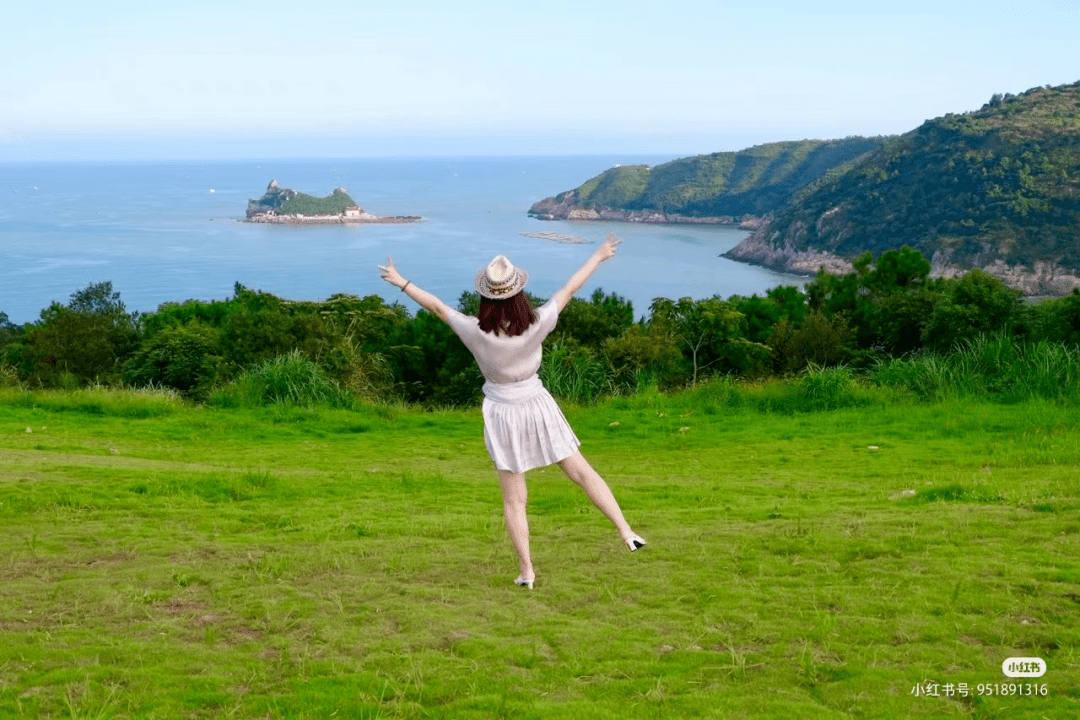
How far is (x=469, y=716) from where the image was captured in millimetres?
3377

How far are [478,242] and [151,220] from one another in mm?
81152

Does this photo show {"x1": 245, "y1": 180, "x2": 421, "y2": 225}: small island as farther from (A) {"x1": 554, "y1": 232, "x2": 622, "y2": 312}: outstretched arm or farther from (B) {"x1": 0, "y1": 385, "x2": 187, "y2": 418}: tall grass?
(A) {"x1": 554, "y1": 232, "x2": 622, "y2": 312}: outstretched arm

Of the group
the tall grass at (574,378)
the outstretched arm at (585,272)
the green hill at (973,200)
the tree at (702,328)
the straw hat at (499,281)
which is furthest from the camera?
the green hill at (973,200)

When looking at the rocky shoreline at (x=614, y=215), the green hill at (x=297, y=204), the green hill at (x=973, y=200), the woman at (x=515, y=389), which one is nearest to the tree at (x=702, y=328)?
the woman at (x=515, y=389)

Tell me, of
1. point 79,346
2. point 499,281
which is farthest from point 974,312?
point 79,346

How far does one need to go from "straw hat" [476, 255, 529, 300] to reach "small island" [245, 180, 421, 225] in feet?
549

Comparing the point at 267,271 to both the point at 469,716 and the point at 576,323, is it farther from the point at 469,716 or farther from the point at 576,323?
the point at 469,716

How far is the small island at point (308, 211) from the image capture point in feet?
561

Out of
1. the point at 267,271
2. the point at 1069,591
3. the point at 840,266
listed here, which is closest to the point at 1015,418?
the point at 1069,591

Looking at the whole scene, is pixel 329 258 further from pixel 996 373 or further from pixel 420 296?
pixel 420 296

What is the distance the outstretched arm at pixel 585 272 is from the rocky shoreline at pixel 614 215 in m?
155

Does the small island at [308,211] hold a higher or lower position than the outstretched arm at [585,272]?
higher

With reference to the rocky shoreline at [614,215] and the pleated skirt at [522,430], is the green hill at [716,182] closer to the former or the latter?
the rocky shoreline at [614,215]

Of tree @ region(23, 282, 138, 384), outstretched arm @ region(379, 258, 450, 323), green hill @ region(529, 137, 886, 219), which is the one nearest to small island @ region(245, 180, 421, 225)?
green hill @ region(529, 137, 886, 219)
